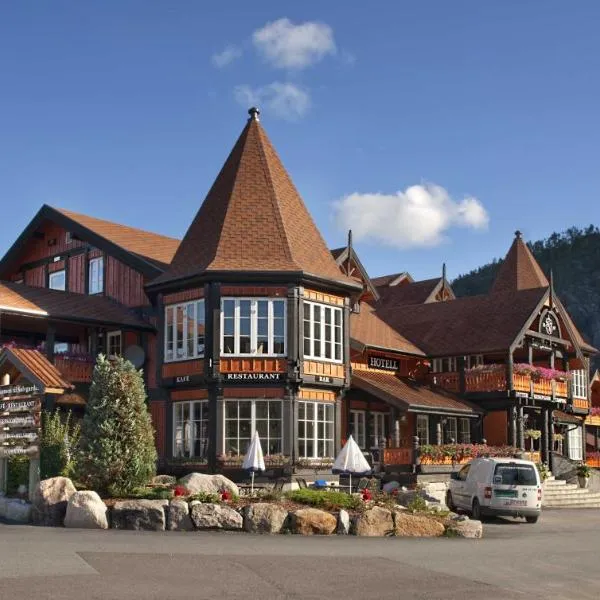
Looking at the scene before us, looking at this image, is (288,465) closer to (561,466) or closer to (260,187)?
(260,187)

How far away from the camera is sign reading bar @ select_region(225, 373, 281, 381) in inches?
1144

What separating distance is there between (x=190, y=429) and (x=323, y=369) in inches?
182

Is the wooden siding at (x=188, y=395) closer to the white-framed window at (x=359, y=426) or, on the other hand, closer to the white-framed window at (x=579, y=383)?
the white-framed window at (x=359, y=426)

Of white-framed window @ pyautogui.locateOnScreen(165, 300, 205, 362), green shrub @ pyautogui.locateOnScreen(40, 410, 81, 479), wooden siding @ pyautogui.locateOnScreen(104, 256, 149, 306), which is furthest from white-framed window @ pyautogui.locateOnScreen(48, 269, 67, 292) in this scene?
green shrub @ pyautogui.locateOnScreen(40, 410, 81, 479)

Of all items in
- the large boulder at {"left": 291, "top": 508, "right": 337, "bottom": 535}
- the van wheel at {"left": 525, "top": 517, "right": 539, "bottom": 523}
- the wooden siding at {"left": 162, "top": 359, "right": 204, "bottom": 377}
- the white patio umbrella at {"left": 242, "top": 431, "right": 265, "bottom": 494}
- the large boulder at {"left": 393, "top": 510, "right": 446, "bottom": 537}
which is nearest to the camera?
the large boulder at {"left": 291, "top": 508, "right": 337, "bottom": 535}

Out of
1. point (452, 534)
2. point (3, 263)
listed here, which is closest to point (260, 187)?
point (3, 263)

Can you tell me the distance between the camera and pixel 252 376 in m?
29.1

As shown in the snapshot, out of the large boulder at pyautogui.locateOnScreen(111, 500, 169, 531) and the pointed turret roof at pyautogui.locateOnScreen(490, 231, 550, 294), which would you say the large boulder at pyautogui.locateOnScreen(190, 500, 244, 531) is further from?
the pointed turret roof at pyautogui.locateOnScreen(490, 231, 550, 294)

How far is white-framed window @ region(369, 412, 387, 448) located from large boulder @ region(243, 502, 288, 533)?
52.8 ft

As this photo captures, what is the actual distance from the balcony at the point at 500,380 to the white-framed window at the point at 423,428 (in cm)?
169

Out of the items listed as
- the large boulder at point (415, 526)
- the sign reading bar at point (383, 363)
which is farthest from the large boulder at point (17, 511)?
the sign reading bar at point (383, 363)

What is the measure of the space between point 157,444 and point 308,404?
537cm

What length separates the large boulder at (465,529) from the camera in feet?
66.1

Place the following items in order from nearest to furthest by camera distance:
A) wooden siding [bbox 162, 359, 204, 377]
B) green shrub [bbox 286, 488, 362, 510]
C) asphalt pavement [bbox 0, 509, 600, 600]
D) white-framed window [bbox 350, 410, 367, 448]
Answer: asphalt pavement [bbox 0, 509, 600, 600], green shrub [bbox 286, 488, 362, 510], wooden siding [bbox 162, 359, 204, 377], white-framed window [bbox 350, 410, 367, 448]
